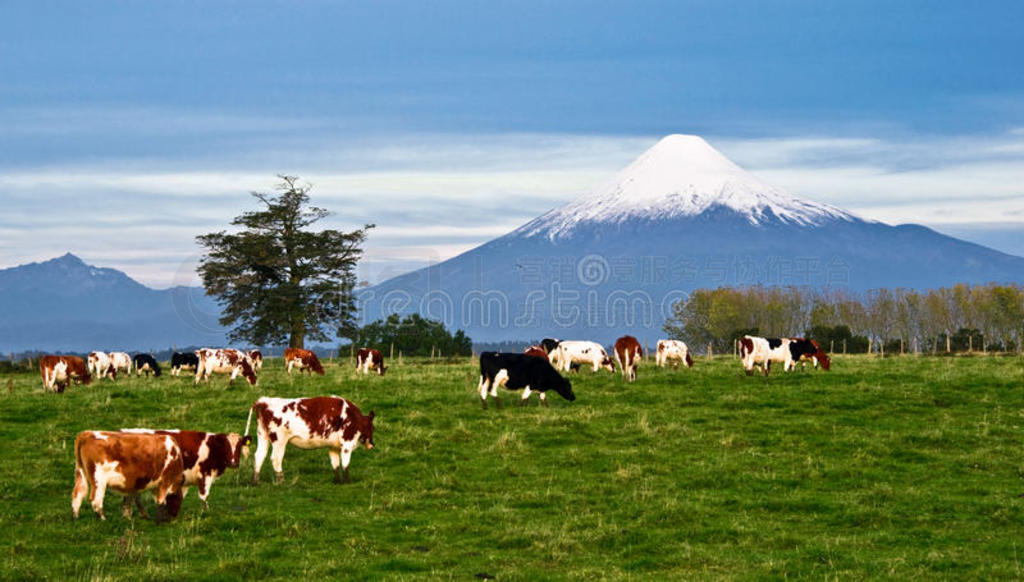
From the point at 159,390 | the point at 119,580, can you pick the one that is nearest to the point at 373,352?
the point at 159,390

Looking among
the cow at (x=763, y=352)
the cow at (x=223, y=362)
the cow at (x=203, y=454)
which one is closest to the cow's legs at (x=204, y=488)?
the cow at (x=203, y=454)

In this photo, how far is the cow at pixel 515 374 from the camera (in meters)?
27.1

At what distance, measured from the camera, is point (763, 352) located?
35.1 meters

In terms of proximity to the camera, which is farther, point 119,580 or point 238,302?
point 238,302

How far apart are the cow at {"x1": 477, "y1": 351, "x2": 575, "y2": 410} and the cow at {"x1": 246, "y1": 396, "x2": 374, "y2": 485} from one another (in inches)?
318

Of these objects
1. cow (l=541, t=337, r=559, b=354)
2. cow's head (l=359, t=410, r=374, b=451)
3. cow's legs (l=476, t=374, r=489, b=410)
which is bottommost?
cow's head (l=359, t=410, r=374, b=451)

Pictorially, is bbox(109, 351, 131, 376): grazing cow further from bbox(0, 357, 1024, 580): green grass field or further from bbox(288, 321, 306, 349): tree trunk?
bbox(288, 321, 306, 349): tree trunk

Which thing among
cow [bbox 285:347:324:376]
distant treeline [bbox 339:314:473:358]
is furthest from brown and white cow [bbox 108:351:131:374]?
distant treeline [bbox 339:314:473:358]

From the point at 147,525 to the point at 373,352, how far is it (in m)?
27.9

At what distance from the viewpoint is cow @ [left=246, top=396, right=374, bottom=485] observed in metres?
18.4

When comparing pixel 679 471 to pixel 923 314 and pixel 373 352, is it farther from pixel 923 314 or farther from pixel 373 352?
pixel 923 314

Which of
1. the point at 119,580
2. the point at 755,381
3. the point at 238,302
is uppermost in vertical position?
the point at 238,302

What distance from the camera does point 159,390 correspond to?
3095cm

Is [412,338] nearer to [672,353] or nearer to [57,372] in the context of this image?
[672,353]
